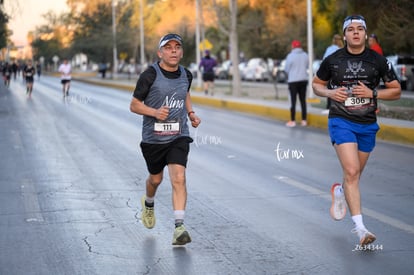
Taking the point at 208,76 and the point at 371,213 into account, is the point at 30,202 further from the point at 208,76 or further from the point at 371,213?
the point at 208,76

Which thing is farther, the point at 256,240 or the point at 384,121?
the point at 384,121

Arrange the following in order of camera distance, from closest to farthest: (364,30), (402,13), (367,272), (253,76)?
(367,272), (364,30), (402,13), (253,76)

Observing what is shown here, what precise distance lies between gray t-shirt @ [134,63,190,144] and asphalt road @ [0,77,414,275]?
93cm

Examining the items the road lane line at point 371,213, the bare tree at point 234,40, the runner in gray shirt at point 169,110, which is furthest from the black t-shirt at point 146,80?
the bare tree at point 234,40

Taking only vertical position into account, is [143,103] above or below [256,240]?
above

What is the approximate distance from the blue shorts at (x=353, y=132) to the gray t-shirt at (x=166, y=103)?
131 cm

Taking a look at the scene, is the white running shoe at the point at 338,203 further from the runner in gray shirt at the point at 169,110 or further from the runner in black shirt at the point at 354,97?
the runner in gray shirt at the point at 169,110

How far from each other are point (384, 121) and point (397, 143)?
1.76 metres

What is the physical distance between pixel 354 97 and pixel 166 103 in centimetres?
159

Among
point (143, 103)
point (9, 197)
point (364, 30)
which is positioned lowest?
point (9, 197)

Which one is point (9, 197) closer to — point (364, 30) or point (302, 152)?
point (364, 30)

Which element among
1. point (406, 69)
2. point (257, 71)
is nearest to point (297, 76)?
point (406, 69)

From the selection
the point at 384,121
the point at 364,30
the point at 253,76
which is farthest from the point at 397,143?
the point at 253,76

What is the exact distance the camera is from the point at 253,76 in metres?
55.4
